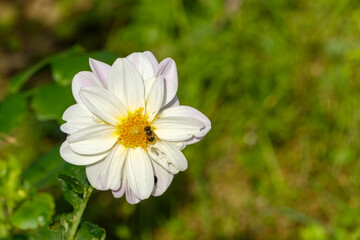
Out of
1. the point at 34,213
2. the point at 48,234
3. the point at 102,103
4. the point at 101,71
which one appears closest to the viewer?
the point at 102,103

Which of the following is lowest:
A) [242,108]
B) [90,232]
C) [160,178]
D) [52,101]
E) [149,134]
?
[90,232]

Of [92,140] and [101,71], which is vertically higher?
[101,71]

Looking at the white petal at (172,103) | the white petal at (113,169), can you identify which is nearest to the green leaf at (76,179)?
the white petal at (113,169)

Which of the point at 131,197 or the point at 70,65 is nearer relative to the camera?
the point at 131,197

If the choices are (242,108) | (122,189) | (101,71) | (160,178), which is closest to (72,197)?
(122,189)

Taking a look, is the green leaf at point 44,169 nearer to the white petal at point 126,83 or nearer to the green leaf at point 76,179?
the green leaf at point 76,179

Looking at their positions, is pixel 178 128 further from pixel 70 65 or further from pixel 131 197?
pixel 70 65

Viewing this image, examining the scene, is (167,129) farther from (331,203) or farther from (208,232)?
(331,203)

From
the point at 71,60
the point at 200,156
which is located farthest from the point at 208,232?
the point at 71,60
